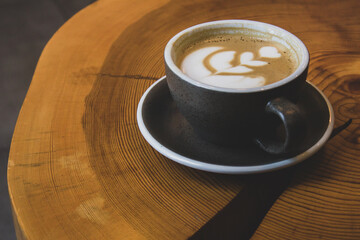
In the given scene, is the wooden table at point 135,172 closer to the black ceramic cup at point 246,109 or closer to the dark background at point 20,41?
the black ceramic cup at point 246,109

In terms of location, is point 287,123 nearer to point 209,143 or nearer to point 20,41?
point 209,143

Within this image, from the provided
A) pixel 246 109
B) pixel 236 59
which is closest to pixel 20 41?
pixel 236 59

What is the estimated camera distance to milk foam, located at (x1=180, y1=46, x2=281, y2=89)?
56 cm

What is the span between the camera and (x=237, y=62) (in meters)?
0.60

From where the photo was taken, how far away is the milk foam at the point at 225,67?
1.82 feet

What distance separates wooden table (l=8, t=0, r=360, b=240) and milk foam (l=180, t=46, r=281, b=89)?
12 centimetres

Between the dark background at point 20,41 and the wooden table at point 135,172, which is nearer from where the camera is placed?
the wooden table at point 135,172

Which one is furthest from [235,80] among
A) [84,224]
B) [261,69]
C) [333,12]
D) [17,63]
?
[17,63]

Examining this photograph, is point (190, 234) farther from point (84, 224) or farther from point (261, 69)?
point (261, 69)

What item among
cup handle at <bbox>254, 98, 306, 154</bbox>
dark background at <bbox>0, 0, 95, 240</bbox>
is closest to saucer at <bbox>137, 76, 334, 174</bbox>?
cup handle at <bbox>254, 98, 306, 154</bbox>

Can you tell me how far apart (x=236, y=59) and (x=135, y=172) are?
0.24 meters

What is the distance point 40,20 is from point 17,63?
30 cm

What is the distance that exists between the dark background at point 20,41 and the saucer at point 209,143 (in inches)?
32.6

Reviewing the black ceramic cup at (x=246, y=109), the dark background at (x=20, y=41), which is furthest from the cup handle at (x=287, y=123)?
the dark background at (x=20, y=41)
